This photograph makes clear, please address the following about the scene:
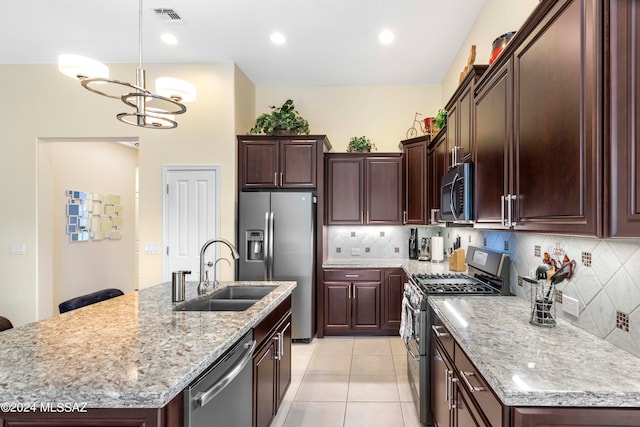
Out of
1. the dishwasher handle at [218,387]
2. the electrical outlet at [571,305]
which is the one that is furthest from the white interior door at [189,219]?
the electrical outlet at [571,305]

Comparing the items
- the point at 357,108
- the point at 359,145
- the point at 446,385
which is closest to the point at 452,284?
the point at 446,385

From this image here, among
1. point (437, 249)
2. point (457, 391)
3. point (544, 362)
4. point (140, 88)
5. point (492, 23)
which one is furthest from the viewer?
point (437, 249)

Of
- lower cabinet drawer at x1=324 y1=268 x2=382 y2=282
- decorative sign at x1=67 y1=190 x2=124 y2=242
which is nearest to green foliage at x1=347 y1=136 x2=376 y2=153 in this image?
lower cabinet drawer at x1=324 y1=268 x2=382 y2=282

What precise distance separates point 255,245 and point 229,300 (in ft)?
5.45

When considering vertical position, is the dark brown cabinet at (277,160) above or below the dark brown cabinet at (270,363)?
above

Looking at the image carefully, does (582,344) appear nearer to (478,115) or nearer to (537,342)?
(537,342)

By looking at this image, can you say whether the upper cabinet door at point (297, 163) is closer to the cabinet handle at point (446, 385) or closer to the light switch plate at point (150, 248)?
the light switch plate at point (150, 248)

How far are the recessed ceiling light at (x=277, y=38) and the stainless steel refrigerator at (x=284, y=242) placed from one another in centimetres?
163

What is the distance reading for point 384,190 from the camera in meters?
4.52

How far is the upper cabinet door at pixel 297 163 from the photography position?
167 inches

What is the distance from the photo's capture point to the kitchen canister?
13.9ft

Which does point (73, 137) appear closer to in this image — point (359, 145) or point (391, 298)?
point (359, 145)

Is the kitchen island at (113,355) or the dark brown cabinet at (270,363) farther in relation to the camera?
the dark brown cabinet at (270,363)

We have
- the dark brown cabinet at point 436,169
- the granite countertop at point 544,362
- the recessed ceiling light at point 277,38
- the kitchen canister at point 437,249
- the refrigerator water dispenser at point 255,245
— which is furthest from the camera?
the kitchen canister at point 437,249
